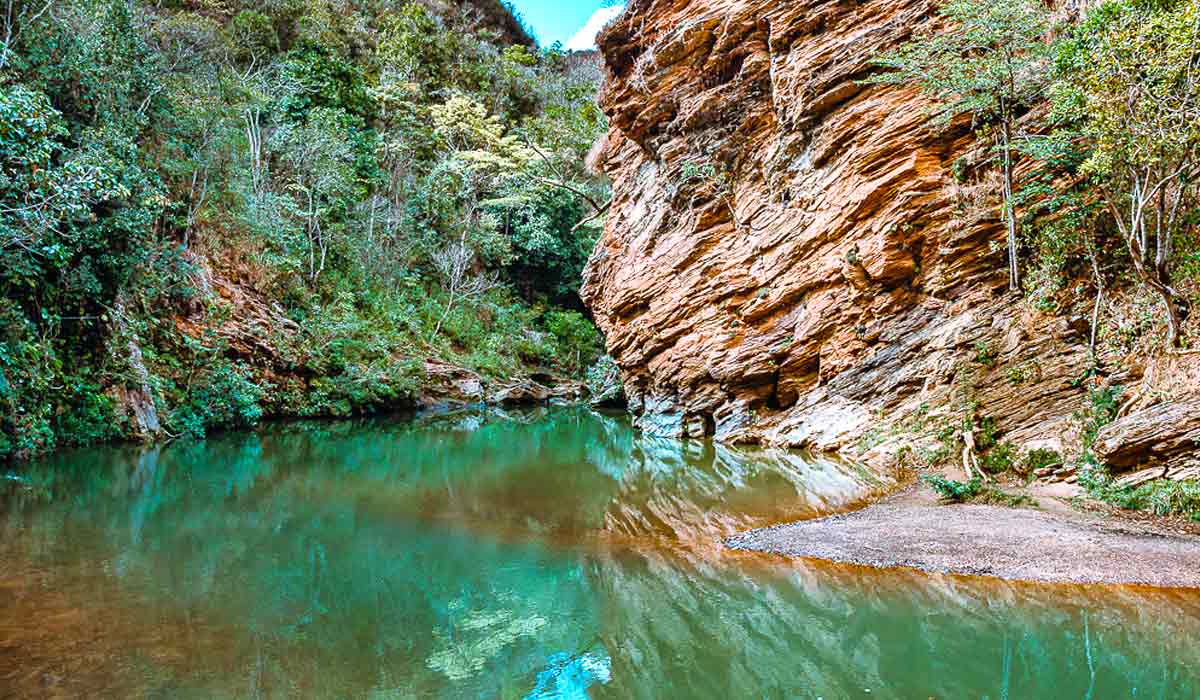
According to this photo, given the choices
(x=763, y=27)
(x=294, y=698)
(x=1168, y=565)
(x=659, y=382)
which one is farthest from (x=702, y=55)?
(x=294, y=698)

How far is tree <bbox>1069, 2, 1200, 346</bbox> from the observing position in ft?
25.4

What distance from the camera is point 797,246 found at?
1608 cm

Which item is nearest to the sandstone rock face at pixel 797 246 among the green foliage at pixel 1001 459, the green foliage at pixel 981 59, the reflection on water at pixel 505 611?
the green foliage at pixel 1001 459

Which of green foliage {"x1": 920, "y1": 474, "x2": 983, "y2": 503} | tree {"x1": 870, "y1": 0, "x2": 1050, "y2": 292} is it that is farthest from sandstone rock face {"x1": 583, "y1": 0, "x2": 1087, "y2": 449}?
green foliage {"x1": 920, "y1": 474, "x2": 983, "y2": 503}

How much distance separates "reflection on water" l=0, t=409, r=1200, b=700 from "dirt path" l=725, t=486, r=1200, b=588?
0.36 meters

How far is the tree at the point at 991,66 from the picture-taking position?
1157 centimetres

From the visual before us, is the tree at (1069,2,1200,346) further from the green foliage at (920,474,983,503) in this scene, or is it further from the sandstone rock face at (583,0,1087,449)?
the green foliage at (920,474,983,503)

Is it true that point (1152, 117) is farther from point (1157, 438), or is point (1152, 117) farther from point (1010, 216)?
point (1157, 438)

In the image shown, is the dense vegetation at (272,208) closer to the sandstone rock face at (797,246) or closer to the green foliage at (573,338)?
the green foliage at (573,338)

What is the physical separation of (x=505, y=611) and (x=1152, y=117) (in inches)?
391

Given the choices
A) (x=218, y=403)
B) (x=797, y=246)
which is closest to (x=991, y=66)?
(x=797, y=246)

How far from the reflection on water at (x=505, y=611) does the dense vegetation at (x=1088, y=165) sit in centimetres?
404

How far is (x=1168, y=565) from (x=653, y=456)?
10.5 meters

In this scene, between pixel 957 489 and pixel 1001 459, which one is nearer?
pixel 957 489
